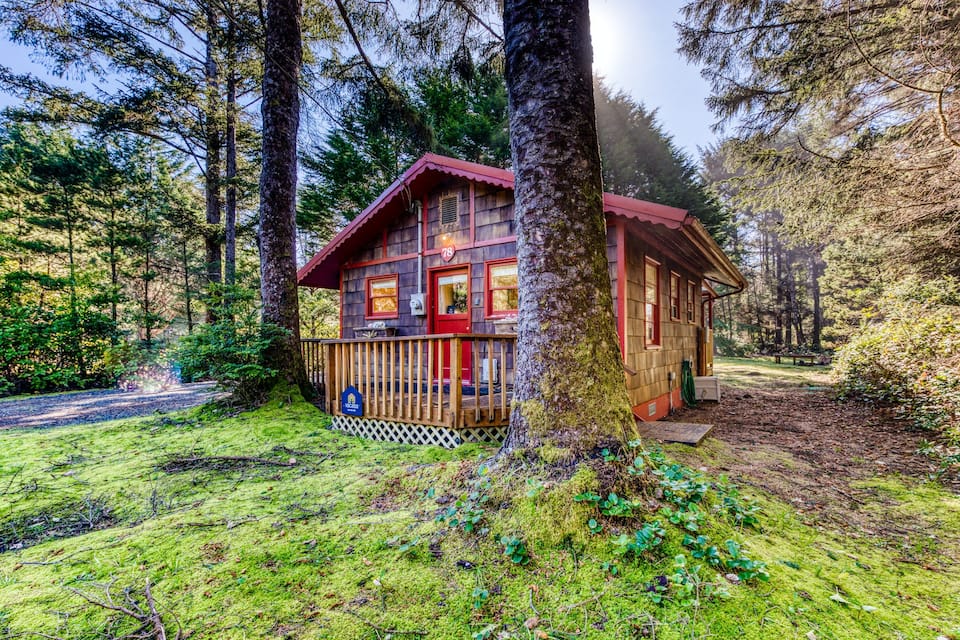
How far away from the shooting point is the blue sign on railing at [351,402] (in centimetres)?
505

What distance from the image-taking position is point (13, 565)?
2.10m

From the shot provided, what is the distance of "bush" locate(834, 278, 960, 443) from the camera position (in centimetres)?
537

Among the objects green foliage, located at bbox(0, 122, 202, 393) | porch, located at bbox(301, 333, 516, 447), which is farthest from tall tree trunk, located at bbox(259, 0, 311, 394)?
green foliage, located at bbox(0, 122, 202, 393)

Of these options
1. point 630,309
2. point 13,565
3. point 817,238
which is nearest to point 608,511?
point 13,565

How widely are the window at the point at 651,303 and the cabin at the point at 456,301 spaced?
33 millimetres

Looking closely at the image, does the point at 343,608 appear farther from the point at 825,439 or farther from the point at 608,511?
the point at 825,439

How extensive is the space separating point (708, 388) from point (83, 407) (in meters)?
12.9

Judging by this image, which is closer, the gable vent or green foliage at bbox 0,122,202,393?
the gable vent

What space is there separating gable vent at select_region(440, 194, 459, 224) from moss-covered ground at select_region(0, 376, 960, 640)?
16.8 ft

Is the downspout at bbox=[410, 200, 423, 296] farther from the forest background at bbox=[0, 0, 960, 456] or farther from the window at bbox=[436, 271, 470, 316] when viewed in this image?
the forest background at bbox=[0, 0, 960, 456]

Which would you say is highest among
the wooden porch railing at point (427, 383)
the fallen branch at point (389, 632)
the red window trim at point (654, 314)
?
the red window trim at point (654, 314)

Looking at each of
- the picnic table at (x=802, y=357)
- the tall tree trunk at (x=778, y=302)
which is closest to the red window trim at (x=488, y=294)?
the picnic table at (x=802, y=357)

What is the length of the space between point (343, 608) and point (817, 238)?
9.59 m

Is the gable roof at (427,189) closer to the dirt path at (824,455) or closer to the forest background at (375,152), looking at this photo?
the forest background at (375,152)
